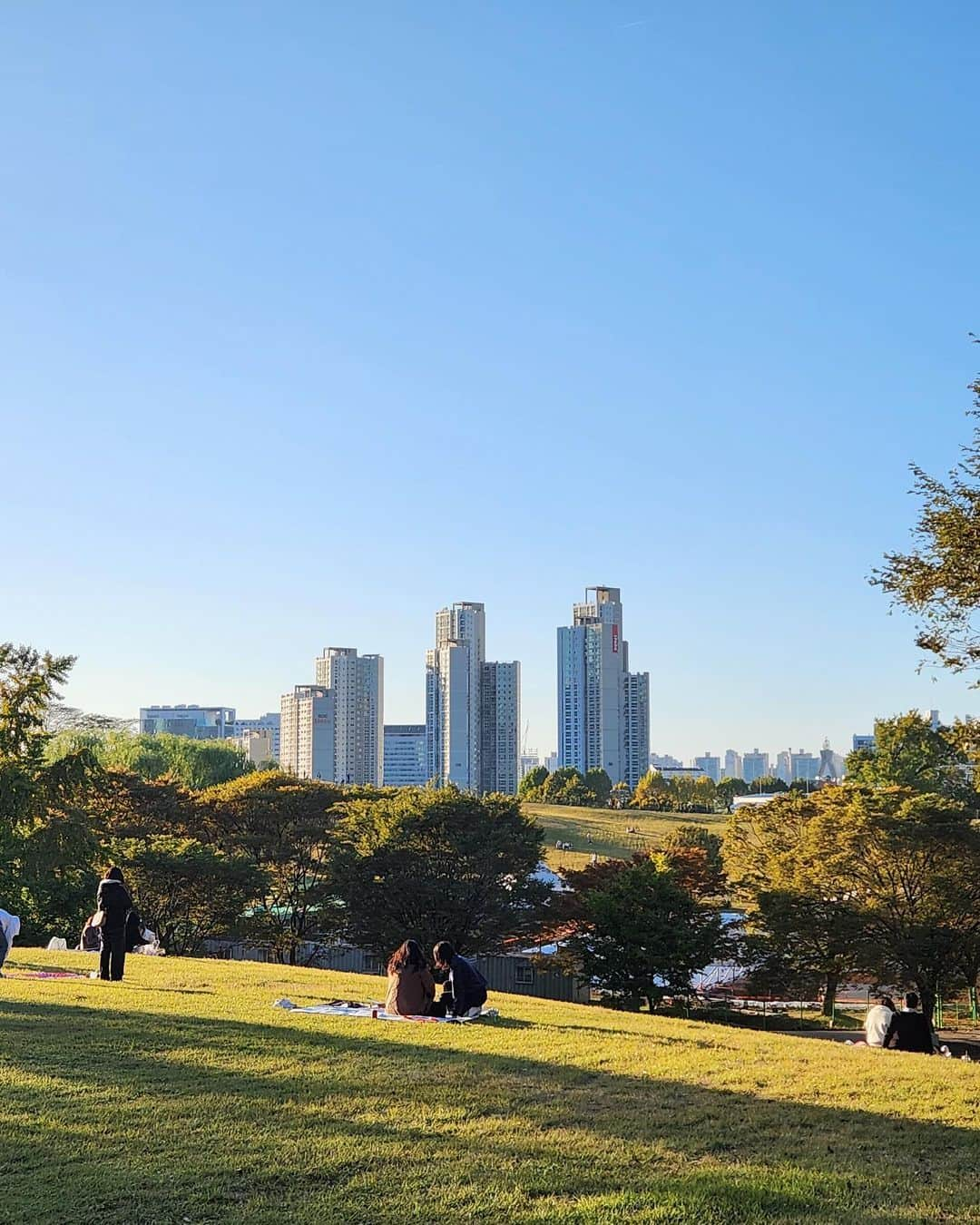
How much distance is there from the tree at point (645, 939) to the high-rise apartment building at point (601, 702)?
135479mm

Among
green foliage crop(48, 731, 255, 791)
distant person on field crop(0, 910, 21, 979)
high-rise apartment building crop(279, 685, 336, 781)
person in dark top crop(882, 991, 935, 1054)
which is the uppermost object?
high-rise apartment building crop(279, 685, 336, 781)

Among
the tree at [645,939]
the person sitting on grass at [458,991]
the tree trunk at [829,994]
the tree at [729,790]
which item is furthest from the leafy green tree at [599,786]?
the person sitting on grass at [458,991]

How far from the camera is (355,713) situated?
178 m

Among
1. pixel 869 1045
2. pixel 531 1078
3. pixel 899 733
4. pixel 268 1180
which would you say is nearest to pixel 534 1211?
pixel 268 1180

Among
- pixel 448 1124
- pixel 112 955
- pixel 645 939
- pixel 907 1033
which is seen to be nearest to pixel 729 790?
pixel 645 939

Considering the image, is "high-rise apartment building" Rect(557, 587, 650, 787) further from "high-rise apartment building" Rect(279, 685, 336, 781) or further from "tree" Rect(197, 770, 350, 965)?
"tree" Rect(197, 770, 350, 965)

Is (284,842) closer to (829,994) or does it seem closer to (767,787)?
(829,994)

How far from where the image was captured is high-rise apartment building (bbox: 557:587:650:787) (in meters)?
166

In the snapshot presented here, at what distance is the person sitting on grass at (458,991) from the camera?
484 inches

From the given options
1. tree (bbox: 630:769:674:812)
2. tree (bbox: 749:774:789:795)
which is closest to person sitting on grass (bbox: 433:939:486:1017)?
tree (bbox: 630:769:674:812)

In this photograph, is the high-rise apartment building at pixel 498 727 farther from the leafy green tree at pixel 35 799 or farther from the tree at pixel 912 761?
the leafy green tree at pixel 35 799

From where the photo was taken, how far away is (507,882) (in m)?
32.7

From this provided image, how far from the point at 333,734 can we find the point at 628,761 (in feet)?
151

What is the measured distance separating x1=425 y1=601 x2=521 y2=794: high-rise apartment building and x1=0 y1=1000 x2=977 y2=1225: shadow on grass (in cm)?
15713
